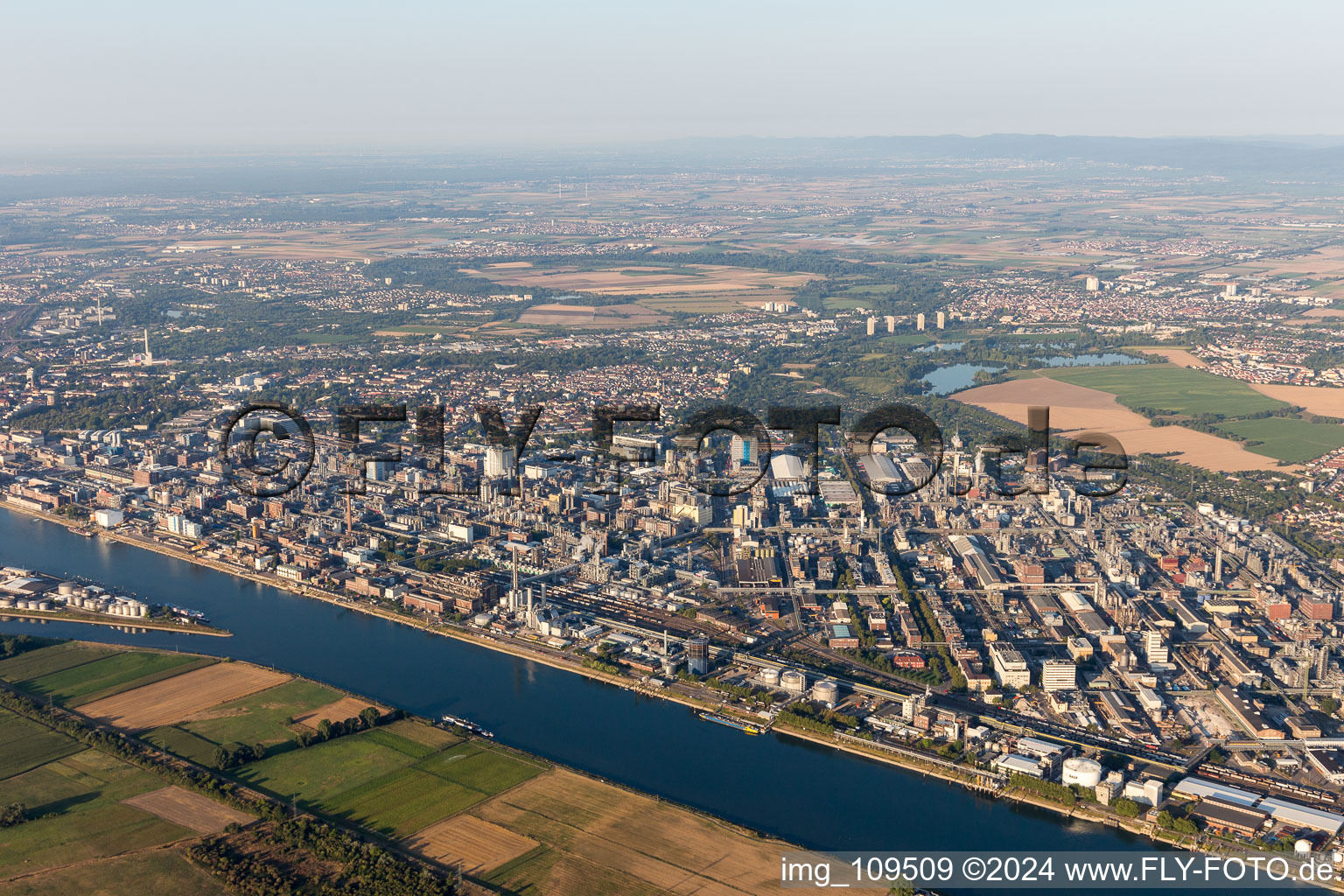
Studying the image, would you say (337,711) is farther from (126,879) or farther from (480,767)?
(126,879)

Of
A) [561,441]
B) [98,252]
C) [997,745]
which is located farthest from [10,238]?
[997,745]

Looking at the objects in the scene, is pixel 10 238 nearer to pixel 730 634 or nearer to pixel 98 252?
pixel 98 252

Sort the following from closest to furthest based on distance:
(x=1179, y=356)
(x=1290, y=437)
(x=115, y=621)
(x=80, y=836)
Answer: (x=80, y=836) → (x=115, y=621) → (x=1290, y=437) → (x=1179, y=356)

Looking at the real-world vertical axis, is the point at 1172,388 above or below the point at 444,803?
above

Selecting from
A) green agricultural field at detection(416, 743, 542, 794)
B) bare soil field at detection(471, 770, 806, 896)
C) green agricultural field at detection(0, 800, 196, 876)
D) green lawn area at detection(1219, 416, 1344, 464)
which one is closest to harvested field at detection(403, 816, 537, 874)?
bare soil field at detection(471, 770, 806, 896)

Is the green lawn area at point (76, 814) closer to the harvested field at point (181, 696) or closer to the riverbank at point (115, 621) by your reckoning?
the harvested field at point (181, 696)

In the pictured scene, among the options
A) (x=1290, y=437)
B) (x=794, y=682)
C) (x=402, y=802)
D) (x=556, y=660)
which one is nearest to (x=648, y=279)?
(x=1290, y=437)

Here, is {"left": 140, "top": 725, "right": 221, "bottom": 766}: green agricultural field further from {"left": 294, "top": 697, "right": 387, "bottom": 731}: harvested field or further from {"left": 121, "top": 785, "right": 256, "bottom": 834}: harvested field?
{"left": 294, "top": 697, "right": 387, "bottom": 731}: harvested field
